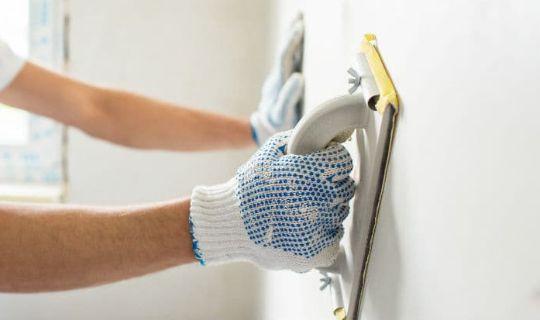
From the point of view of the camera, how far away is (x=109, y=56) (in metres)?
Result: 1.66

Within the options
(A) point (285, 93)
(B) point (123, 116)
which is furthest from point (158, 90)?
(A) point (285, 93)

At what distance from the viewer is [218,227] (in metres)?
0.53

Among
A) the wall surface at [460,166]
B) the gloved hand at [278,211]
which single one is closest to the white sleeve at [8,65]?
the gloved hand at [278,211]

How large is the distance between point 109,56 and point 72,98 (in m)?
0.64

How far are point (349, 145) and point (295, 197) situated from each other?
147mm

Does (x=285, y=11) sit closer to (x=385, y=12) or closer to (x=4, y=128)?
(x=385, y=12)

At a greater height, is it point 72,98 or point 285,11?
point 285,11

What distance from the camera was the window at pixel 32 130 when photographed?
168 cm

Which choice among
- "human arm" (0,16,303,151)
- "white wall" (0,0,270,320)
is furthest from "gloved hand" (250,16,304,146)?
"white wall" (0,0,270,320)

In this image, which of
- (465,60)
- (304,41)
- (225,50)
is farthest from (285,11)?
(465,60)

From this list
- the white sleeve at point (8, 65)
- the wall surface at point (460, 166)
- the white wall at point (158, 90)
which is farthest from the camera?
the white wall at point (158, 90)

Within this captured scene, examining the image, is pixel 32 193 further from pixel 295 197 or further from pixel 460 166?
pixel 460 166

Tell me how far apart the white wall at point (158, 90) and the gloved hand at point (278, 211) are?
45.2 inches

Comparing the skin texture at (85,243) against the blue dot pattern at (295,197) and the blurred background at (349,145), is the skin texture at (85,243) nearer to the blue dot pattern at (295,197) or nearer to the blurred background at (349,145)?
the blue dot pattern at (295,197)
